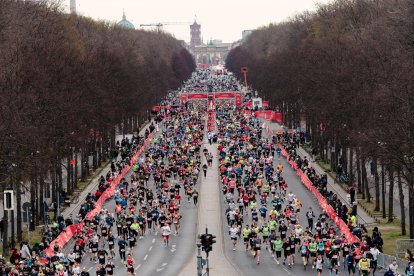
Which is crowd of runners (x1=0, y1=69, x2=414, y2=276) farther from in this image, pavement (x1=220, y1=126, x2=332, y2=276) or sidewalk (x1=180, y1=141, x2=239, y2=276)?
sidewalk (x1=180, y1=141, x2=239, y2=276)

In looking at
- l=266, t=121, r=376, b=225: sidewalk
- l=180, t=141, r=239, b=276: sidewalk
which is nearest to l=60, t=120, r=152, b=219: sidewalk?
l=180, t=141, r=239, b=276: sidewalk

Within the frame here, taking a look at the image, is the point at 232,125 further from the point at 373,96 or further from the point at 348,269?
the point at 348,269

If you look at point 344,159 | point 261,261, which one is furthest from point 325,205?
point 344,159

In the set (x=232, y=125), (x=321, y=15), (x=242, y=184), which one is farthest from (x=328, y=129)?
(x=321, y=15)

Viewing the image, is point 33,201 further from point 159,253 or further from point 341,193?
point 341,193

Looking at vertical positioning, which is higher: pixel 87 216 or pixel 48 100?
pixel 48 100

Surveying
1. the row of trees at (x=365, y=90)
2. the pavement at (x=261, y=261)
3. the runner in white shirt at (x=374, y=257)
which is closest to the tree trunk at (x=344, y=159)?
the row of trees at (x=365, y=90)
